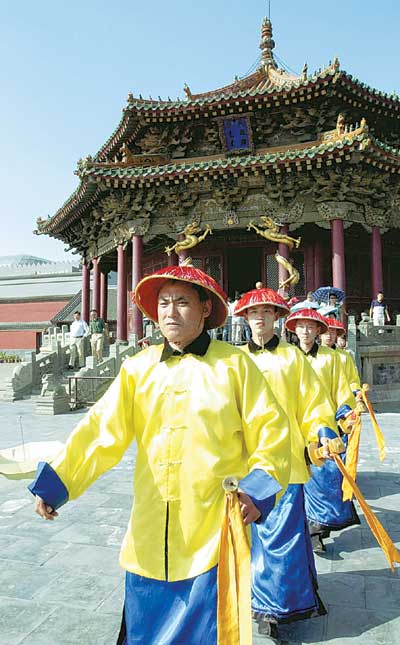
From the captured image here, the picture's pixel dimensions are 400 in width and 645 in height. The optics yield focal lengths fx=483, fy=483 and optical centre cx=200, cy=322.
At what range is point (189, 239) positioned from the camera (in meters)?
13.5

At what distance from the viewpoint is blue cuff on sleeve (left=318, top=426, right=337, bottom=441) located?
259 cm

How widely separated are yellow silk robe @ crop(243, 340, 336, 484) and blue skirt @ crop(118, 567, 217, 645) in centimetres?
116

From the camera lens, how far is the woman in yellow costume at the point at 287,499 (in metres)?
2.61

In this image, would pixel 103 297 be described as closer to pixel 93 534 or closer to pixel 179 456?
pixel 93 534

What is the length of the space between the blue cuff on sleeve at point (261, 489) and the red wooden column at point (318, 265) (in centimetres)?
1379

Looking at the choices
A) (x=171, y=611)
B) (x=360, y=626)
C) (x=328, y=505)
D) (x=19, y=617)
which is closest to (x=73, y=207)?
(x=328, y=505)

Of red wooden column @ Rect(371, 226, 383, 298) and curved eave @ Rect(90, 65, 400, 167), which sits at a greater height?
curved eave @ Rect(90, 65, 400, 167)

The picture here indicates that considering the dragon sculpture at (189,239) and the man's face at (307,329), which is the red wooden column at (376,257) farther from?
the man's face at (307,329)

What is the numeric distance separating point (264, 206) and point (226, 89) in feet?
18.7

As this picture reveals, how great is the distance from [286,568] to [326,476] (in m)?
1.38

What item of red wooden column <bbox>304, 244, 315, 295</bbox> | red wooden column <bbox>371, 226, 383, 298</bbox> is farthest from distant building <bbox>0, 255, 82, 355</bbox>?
red wooden column <bbox>371, 226, 383, 298</bbox>

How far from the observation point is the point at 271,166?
40.6 feet

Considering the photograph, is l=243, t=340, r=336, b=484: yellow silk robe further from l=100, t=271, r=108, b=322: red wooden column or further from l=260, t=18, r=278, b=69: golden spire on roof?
Result: l=260, t=18, r=278, b=69: golden spire on roof

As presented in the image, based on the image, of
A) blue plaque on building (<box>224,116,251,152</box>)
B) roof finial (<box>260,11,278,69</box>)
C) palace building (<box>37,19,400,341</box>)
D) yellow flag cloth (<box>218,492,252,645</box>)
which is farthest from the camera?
roof finial (<box>260,11,278,69</box>)
